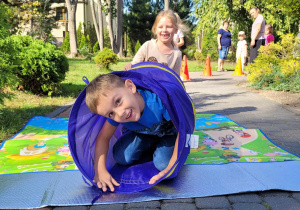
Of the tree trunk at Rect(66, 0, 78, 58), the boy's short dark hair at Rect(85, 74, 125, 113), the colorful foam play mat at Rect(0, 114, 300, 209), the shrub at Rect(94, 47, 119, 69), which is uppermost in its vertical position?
the tree trunk at Rect(66, 0, 78, 58)

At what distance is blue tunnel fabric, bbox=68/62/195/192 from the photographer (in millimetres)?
2635

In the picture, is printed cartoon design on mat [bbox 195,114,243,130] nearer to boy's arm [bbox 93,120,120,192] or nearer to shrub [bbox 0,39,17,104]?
boy's arm [bbox 93,120,120,192]

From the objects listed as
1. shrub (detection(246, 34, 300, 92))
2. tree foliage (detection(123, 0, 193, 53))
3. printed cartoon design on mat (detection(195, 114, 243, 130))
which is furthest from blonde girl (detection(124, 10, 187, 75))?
tree foliage (detection(123, 0, 193, 53))

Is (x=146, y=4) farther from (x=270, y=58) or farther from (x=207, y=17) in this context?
(x=270, y=58)

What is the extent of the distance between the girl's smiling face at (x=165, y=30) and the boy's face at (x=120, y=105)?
211cm

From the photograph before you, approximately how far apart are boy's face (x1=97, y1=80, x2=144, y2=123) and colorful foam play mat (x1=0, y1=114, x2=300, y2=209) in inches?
25.7

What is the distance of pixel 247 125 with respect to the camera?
17.0 feet

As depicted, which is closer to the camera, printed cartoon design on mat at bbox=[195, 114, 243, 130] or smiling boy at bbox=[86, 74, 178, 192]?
smiling boy at bbox=[86, 74, 178, 192]

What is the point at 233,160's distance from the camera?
339cm

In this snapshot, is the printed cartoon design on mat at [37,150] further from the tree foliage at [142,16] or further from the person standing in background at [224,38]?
the tree foliage at [142,16]

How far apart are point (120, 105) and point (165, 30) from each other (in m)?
2.28

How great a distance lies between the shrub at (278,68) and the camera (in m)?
8.38

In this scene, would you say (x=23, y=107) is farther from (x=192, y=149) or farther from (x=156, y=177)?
(x=156, y=177)

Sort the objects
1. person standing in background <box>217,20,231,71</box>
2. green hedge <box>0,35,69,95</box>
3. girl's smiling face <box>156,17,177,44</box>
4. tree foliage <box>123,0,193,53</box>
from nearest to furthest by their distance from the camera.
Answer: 1. girl's smiling face <box>156,17,177,44</box>
2. green hedge <box>0,35,69,95</box>
3. person standing in background <box>217,20,231,71</box>
4. tree foliage <box>123,0,193,53</box>
